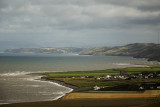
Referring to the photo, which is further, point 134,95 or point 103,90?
point 103,90

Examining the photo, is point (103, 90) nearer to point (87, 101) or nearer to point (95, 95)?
point (95, 95)

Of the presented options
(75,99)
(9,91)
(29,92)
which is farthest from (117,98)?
(9,91)

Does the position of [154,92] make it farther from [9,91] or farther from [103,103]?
[9,91]

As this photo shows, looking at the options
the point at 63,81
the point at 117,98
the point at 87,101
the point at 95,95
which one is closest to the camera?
the point at 87,101

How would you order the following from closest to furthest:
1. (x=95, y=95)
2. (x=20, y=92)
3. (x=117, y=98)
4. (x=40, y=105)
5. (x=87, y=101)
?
(x=40, y=105) → (x=87, y=101) → (x=117, y=98) → (x=95, y=95) → (x=20, y=92)

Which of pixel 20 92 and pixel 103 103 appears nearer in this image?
pixel 103 103

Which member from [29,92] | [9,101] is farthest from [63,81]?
[9,101]

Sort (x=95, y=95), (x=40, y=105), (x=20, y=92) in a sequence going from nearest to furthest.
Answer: (x=40, y=105) < (x=95, y=95) < (x=20, y=92)

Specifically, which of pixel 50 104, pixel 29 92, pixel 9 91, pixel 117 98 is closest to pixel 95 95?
pixel 117 98

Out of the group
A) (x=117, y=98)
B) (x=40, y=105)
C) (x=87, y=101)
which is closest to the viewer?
(x=40, y=105)
